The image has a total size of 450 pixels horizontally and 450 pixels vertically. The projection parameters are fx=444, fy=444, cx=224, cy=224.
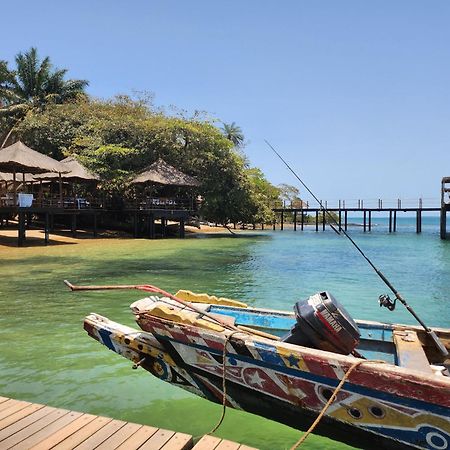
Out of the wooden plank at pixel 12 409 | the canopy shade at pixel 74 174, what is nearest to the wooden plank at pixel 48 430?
the wooden plank at pixel 12 409

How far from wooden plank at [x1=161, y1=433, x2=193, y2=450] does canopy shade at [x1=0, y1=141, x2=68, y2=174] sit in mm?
22705

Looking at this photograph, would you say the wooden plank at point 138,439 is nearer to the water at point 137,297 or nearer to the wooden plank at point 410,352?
the water at point 137,297

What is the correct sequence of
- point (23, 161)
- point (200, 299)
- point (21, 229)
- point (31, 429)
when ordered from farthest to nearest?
point (21, 229)
point (23, 161)
point (200, 299)
point (31, 429)

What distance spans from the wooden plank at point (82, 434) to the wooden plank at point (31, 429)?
1.11ft

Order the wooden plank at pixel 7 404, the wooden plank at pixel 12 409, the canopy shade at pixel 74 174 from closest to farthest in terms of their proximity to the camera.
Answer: the wooden plank at pixel 12 409
the wooden plank at pixel 7 404
the canopy shade at pixel 74 174

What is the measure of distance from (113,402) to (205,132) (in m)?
34.4

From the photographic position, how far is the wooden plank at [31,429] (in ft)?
11.1

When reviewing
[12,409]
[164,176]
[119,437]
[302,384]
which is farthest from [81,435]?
[164,176]

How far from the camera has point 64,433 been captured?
3.52 m

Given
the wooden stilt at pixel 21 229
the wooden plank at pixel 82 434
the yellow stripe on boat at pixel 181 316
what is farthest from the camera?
the wooden stilt at pixel 21 229

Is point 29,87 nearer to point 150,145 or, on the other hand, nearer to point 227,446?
point 150,145

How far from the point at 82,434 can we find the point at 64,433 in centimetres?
14

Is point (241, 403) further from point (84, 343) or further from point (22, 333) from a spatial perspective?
point (22, 333)

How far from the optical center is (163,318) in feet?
14.7
